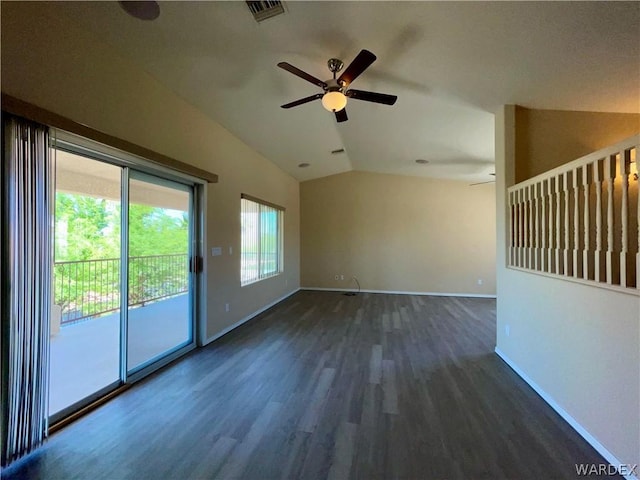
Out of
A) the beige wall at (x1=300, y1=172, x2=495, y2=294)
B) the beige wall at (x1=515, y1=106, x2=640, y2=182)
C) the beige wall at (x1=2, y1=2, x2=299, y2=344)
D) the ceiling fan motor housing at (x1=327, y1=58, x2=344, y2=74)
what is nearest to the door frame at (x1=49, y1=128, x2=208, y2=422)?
the beige wall at (x1=2, y1=2, x2=299, y2=344)

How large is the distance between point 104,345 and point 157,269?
110cm

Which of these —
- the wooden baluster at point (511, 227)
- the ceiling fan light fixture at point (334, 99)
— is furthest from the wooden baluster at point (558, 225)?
the ceiling fan light fixture at point (334, 99)

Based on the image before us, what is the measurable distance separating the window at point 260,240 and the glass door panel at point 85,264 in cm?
197

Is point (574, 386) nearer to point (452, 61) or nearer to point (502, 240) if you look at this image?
point (502, 240)

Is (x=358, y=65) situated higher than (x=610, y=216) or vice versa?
(x=358, y=65)

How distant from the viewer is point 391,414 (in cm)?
222

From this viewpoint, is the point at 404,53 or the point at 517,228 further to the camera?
the point at 517,228

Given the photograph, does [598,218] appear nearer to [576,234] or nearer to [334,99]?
[576,234]

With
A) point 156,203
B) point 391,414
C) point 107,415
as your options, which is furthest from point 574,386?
point 156,203

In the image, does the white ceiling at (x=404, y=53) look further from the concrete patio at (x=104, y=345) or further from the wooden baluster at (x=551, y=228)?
the concrete patio at (x=104, y=345)

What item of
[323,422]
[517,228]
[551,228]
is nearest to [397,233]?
[517,228]

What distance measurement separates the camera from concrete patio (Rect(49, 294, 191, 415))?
251 cm

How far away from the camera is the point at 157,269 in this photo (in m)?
3.14

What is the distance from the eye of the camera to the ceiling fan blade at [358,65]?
2.08m
